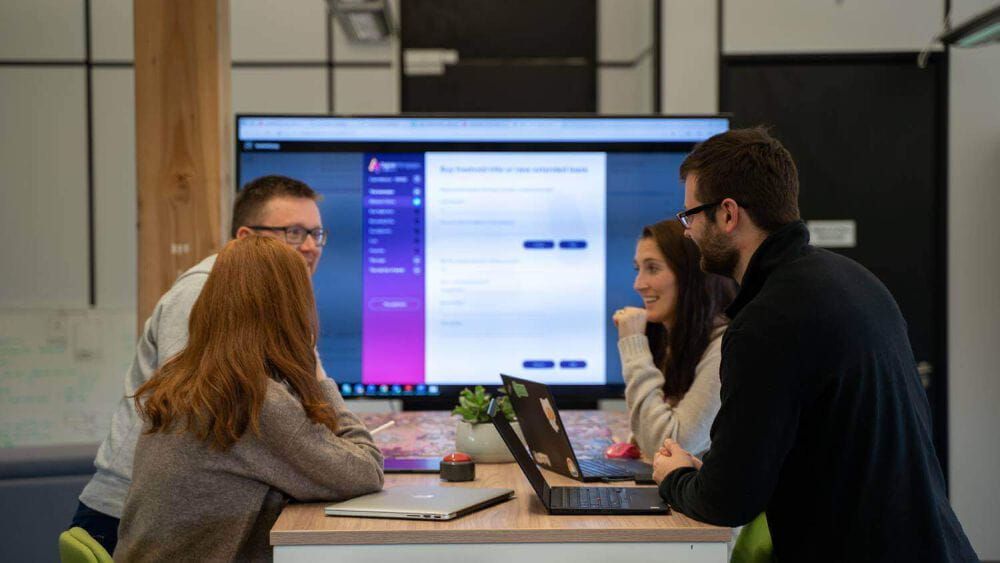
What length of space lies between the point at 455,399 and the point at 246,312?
4.56 ft

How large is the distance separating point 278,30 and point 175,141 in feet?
7.81

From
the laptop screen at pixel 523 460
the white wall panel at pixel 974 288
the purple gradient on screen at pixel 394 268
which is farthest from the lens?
the white wall panel at pixel 974 288

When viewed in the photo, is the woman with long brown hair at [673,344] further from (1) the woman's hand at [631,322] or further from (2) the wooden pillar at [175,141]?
(2) the wooden pillar at [175,141]

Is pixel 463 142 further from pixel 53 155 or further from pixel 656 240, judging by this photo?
pixel 53 155

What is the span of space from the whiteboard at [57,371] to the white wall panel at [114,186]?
199mm

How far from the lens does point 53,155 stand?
200 inches

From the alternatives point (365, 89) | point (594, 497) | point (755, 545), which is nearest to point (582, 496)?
point (594, 497)

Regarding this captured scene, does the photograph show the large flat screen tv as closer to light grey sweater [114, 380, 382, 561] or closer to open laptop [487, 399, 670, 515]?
open laptop [487, 399, 670, 515]

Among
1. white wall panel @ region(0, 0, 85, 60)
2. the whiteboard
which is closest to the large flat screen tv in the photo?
the whiteboard

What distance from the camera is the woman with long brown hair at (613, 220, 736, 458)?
95.5 inches

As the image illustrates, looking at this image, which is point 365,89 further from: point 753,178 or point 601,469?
point 753,178

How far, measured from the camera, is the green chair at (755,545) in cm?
214

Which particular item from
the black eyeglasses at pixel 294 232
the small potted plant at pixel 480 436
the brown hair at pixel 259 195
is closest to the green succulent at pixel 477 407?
the small potted plant at pixel 480 436

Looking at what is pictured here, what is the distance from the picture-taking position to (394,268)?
322cm
